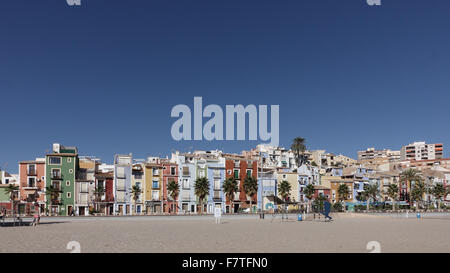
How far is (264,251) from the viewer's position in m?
17.7

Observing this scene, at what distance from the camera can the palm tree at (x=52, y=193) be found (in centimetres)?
7750

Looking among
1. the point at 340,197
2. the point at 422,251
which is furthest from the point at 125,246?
the point at 340,197

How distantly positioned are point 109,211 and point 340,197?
5166cm

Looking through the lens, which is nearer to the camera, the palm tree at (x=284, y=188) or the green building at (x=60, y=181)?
the green building at (x=60, y=181)

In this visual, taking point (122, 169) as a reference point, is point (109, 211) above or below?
below

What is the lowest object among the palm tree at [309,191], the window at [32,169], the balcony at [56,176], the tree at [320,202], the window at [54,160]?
the tree at [320,202]

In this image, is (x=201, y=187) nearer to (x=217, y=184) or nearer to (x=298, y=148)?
(x=217, y=184)

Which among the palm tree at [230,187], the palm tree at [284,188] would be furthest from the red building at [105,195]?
the palm tree at [284,188]

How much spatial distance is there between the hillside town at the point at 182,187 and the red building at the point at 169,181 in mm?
181

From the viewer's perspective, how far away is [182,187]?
88.8m

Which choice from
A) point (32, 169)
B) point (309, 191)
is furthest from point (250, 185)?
point (32, 169)

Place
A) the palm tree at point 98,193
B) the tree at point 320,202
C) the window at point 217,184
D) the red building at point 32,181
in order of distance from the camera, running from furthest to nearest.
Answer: the window at point 217,184, the tree at point 320,202, the palm tree at point 98,193, the red building at point 32,181

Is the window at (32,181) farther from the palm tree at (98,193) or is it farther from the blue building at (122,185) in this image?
the blue building at (122,185)
